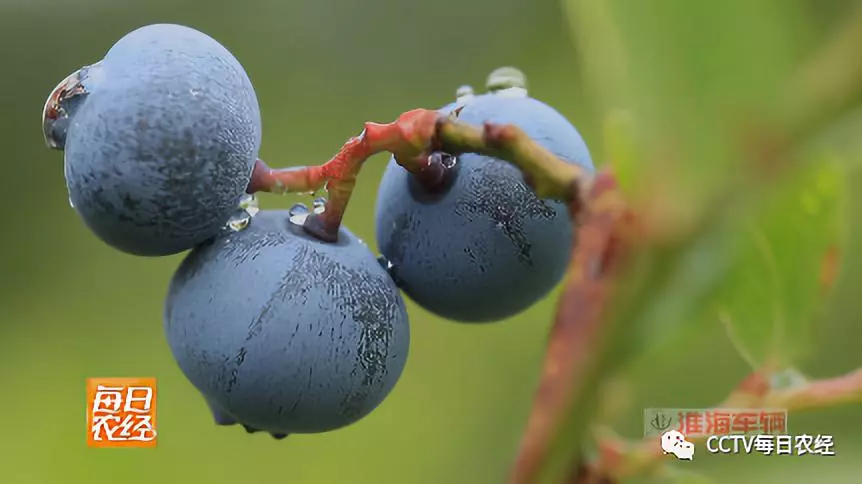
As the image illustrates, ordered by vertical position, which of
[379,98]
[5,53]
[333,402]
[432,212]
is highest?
[5,53]

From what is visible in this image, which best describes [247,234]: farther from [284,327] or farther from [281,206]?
[281,206]

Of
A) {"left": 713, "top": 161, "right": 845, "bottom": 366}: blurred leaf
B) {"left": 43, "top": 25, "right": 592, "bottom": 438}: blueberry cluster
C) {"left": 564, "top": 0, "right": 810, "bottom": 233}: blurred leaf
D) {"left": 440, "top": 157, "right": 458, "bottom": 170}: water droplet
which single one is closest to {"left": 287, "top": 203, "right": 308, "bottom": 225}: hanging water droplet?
{"left": 43, "top": 25, "right": 592, "bottom": 438}: blueberry cluster

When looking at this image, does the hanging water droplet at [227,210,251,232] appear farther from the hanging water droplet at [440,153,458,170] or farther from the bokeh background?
the bokeh background

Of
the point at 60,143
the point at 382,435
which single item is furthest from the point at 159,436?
the point at 60,143

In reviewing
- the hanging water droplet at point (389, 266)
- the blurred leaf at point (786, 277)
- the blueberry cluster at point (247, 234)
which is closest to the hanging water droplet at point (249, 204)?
the blueberry cluster at point (247, 234)

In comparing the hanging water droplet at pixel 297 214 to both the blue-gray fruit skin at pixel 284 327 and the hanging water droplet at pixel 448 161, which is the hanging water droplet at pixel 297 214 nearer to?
the blue-gray fruit skin at pixel 284 327

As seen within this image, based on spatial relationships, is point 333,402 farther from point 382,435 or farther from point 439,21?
point 439,21
